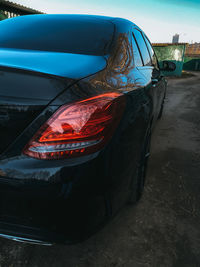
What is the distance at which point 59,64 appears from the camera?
3.26 ft

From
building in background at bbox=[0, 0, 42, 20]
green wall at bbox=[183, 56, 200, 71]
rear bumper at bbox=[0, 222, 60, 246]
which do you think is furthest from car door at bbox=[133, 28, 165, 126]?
green wall at bbox=[183, 56, 200, 71]

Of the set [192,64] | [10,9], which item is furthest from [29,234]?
[192,64]

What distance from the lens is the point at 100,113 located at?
90 cm

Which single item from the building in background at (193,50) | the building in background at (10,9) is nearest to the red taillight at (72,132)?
the building in background at (10,9)

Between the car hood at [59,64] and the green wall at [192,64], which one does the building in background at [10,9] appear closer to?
the car hood at [59,64]

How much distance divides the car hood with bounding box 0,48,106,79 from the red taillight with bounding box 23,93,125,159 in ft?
0.52

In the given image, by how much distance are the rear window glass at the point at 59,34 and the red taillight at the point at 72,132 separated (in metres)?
0.60

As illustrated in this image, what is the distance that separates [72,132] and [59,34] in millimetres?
1120

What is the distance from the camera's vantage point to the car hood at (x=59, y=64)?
0.90m

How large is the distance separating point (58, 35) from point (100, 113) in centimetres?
105

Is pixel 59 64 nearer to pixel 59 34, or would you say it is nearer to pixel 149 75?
pixel 59 34

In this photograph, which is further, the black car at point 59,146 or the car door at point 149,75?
the car door at point 149,75

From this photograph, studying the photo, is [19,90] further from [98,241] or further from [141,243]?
[141,243]

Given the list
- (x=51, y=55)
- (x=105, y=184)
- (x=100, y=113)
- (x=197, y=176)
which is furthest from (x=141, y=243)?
(x=51, y=55)
